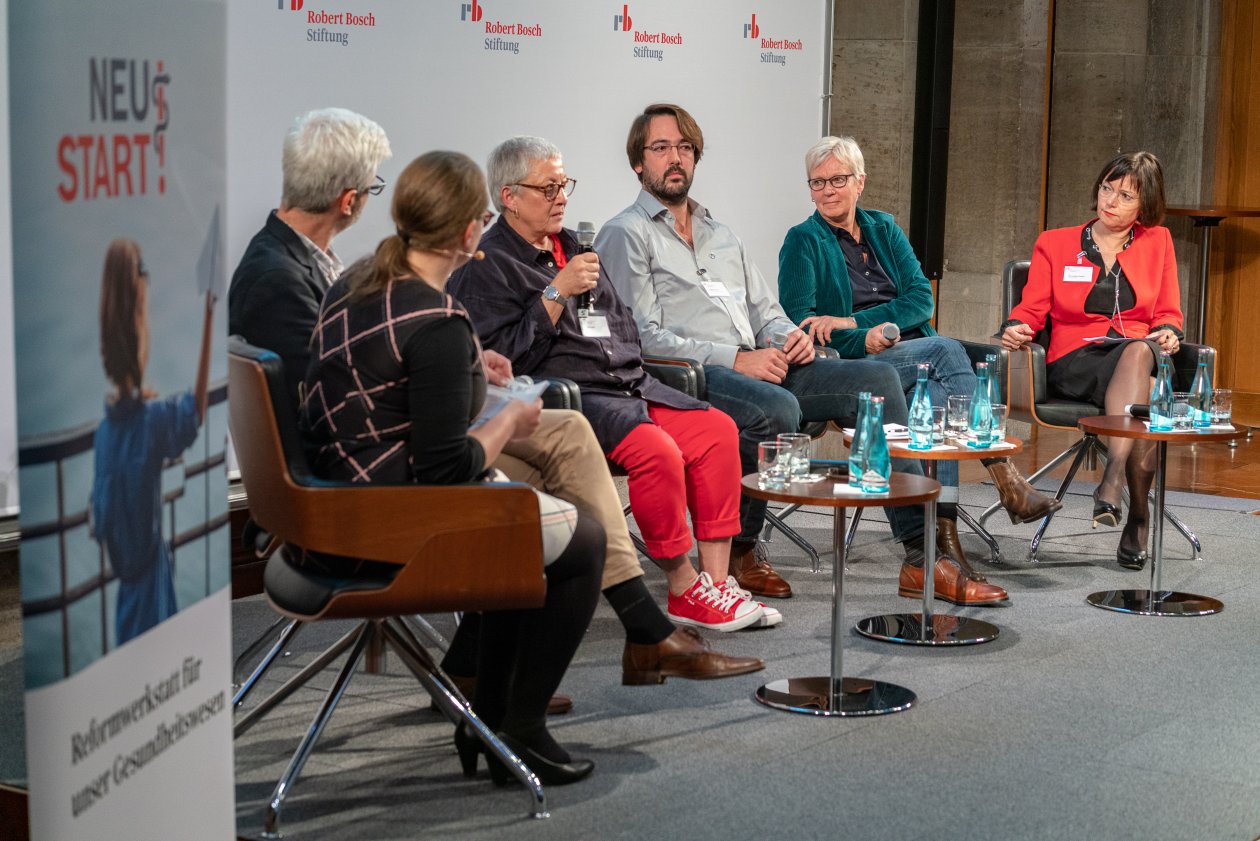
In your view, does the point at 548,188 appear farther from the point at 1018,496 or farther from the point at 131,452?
the point at 131,452

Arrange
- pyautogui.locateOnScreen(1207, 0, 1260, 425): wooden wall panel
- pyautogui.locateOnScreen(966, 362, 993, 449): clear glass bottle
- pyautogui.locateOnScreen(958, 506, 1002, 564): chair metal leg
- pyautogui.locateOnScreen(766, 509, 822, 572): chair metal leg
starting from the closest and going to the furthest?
pyautogui.locateOnScreen(966, 362, 993, 449): clear glass bottle < pyautogui.locateOnScreen(766, 509, 822, 572): chair metal leg < pyautogui.locateOnScreen(958, 506, 1002, 564): chair metal leg < pyautogui.locateOnScreen(1207, 0, 1260, 425): wooden wall panel

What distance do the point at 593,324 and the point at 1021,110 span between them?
4173mm

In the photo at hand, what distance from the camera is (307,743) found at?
2697mm

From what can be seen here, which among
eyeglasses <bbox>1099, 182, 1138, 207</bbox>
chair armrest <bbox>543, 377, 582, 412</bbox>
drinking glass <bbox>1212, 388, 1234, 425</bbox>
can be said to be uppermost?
eyeglasses <bbox>1099, 182, 1138, 207</bbox>

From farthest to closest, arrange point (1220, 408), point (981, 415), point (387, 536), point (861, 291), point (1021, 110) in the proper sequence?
point (1021, 110), point (861, 291), point (1220, 408), point (981, 415), point (387, 536)

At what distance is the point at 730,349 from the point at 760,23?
197 cm

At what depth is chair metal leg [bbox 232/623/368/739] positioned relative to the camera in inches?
110

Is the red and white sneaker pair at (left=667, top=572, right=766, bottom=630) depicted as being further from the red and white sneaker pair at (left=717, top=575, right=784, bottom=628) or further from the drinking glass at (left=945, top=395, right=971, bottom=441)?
the drinking glass at (left=945, top=395, right=971, bottom=441)

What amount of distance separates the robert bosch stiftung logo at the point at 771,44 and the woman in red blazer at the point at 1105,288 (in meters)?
1.35

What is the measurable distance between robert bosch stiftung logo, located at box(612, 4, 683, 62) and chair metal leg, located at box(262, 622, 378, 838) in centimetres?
318

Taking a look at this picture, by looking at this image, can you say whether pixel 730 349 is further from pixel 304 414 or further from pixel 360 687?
pixel 304 414

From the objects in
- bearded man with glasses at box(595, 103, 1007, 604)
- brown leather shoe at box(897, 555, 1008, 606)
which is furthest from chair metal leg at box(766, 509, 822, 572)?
brown leather shoe at box(897, 555, 1008, 606)

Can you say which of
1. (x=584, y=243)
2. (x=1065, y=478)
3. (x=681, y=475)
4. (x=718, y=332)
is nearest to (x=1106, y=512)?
(x=1065, y=478)

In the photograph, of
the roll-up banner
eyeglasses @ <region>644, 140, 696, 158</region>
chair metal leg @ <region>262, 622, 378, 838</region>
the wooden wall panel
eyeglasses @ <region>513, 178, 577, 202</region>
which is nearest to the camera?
the roll-up banner
